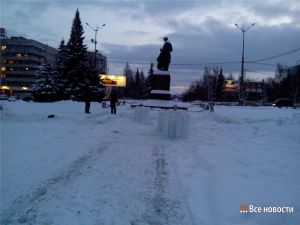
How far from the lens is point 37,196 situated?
20.9 feet

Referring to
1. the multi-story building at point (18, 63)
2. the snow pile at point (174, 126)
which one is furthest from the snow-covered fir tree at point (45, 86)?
the multi-story building at point (18, 63)

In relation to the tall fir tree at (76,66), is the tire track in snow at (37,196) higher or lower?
lower

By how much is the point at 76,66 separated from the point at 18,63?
86980 millimetres

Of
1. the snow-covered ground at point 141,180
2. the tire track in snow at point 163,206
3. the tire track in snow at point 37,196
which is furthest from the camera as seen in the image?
the snow-covered ground at point 141,180

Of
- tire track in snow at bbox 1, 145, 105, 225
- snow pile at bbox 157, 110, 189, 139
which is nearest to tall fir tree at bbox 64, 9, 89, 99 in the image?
snow pile at bbox 157, 110, 189, 139

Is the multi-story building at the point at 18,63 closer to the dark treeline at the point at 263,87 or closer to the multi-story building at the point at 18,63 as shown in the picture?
the multi-story building at the point at 18,63

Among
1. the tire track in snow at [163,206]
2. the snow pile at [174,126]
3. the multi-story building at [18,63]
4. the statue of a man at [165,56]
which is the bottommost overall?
the tire track in snow at [163,206]

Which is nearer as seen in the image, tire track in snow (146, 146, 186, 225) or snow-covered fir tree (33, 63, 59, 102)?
tire track in snow (146, 146, 186, 225)

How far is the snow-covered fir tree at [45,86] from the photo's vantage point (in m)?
58.3

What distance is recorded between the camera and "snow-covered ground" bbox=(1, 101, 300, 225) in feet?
19.0

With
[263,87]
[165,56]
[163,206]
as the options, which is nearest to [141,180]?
[163,206]

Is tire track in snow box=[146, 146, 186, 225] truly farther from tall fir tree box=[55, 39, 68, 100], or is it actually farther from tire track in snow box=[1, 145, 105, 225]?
tall fir tree box=[55, 39, 68, 100]

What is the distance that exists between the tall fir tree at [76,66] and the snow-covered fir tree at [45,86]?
2.58 meters

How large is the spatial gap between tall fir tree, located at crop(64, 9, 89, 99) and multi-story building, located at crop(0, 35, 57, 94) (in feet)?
267
